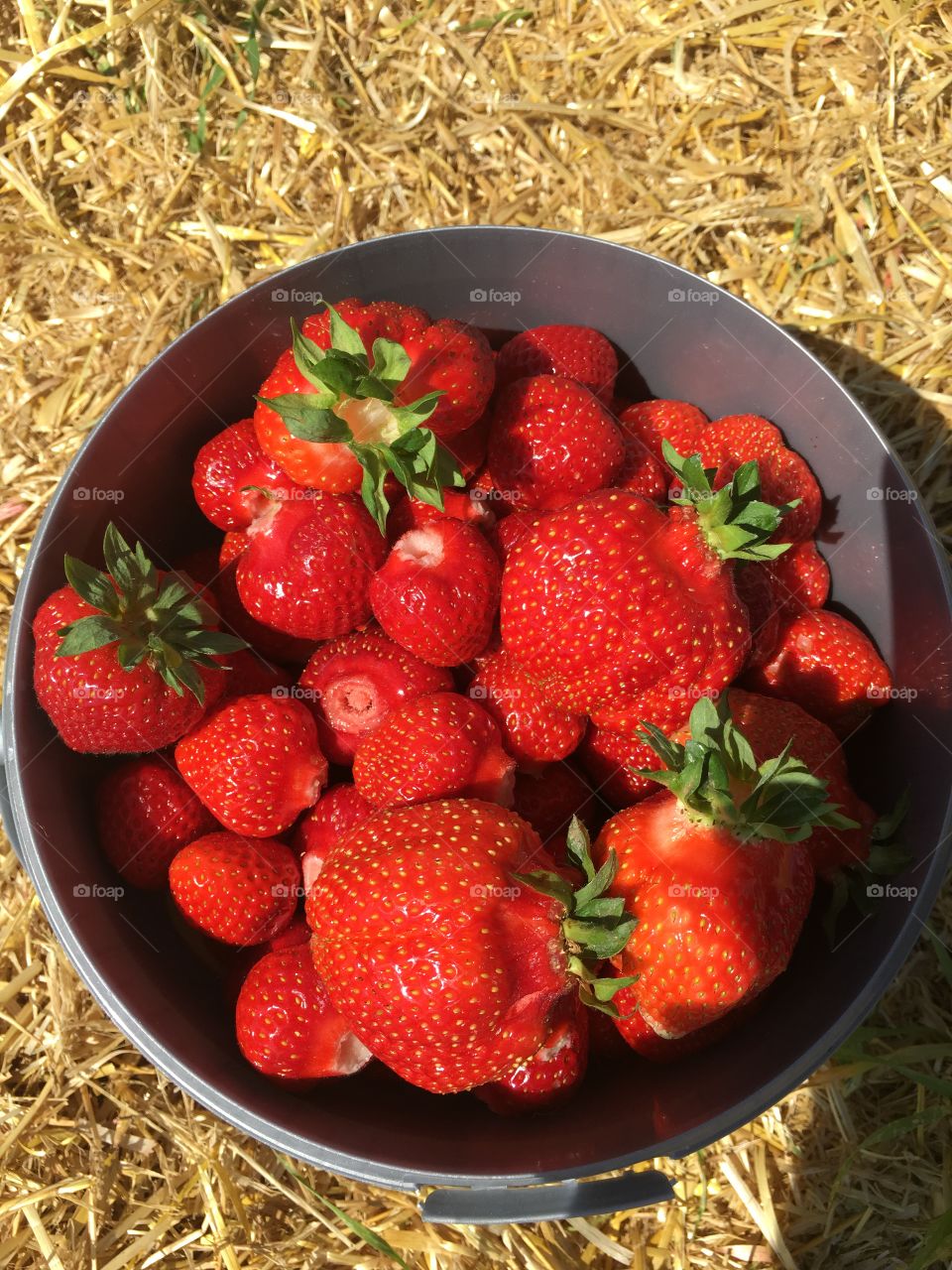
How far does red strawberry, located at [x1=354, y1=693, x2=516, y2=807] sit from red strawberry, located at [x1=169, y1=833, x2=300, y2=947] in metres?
0.27

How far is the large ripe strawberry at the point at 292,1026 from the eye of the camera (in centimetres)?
182

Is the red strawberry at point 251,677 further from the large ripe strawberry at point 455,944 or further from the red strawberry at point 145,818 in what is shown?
the large ripe strawberry at point 455,944

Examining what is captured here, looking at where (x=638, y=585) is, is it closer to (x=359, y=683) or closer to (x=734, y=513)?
(x=734, y=513)

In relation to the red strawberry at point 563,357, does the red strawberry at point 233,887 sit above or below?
below

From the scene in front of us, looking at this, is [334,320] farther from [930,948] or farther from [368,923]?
[930,948]

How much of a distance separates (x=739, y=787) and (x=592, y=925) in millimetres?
355

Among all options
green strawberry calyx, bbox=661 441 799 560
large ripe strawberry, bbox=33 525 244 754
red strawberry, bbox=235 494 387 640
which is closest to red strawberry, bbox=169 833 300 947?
large ripe strawberry, bbox=33 525 244 754

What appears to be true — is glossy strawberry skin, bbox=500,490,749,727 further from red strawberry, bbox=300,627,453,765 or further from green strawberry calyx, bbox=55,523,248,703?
green strawberry calyx, bbox=55,523,248,703

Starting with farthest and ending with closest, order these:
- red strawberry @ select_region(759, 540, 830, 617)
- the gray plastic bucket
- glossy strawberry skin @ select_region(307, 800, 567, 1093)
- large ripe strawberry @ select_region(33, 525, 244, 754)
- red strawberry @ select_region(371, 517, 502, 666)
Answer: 1. red strawberry @ select_region(759, 540, 830, 617)
2. red strawberry @ select_region(371, 517, 502, 666)
3. large ripe strawberry @ select_region(33, 525, 244, 754)
4. the gray plastic bucket
5. glossy strawberry skin @ select_region(307, 800, 567, 1093)

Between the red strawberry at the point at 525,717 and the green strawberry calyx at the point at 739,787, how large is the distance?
1.21ft

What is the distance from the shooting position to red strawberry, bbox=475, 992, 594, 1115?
1804 millimetres

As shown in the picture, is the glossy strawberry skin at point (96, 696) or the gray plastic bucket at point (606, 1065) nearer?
the gray plastic bucket at point (606, 1065)

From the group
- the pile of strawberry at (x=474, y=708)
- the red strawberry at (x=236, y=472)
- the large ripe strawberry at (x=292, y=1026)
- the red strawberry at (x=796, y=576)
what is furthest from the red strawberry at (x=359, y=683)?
the red strawberry at (x=796, y=576)

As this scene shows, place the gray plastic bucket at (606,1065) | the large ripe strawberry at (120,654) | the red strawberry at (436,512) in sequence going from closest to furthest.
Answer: the gray plastic bucket at (606,1065) → the large ripe strawberry at (120,654) → the red strawberry at (436,512)
